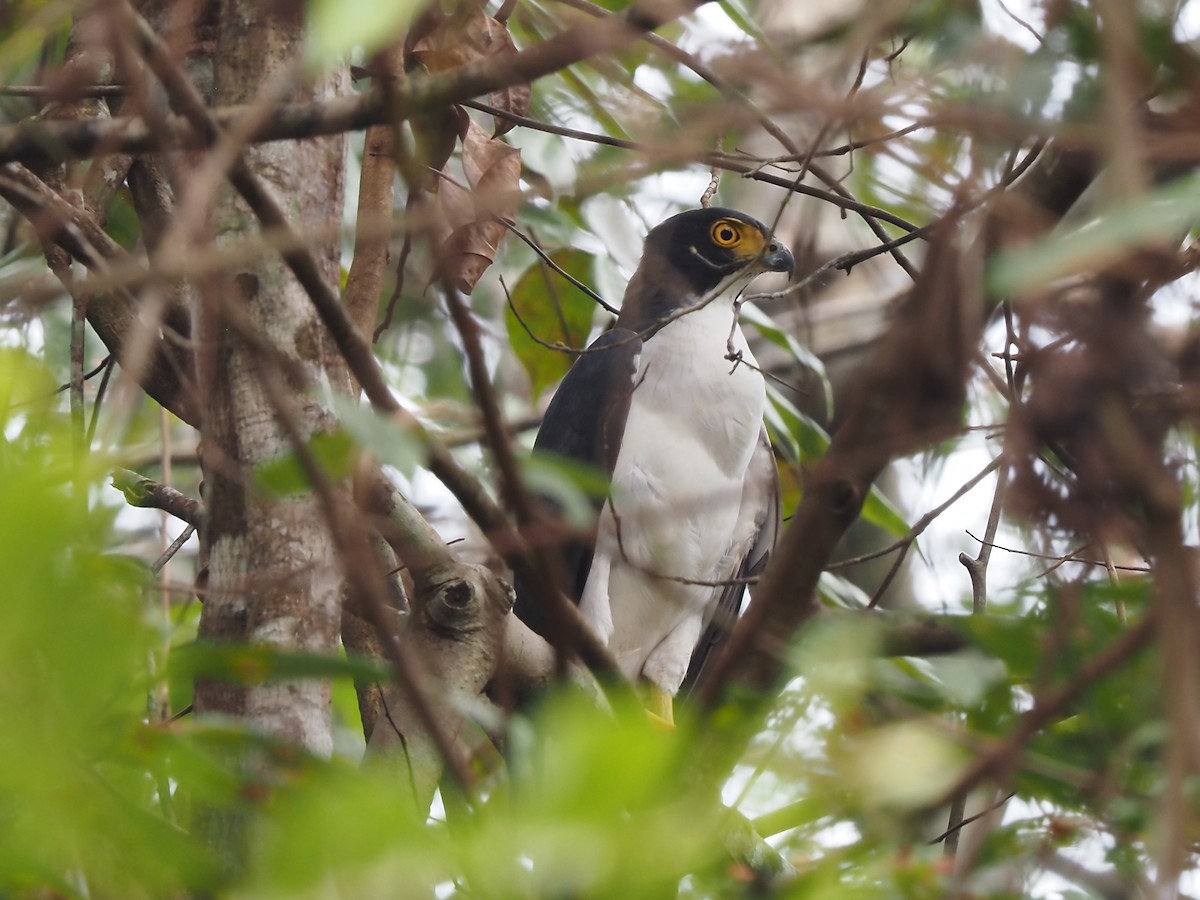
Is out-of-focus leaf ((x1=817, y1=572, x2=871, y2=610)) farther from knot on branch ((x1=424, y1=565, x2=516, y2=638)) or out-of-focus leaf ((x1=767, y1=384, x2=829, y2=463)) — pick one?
knot on branch ((x1=424, y1=565, x2=516, y2=638))

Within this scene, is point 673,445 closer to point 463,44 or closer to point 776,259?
point 776,259

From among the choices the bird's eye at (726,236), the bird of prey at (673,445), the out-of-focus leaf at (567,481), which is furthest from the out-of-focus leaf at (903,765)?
the bird's eye at (726,236)

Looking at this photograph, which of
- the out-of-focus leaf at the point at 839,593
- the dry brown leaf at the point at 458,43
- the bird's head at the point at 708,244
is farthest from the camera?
the bird's head at the point at 708,244

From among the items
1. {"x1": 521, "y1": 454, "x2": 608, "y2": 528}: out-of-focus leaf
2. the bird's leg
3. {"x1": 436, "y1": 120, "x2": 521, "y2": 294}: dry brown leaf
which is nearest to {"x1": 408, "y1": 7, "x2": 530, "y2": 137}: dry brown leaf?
{"x1": 436, "y1": 120, "x2": 521, "y2": 294}: dry brown leaf

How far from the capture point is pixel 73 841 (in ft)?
3.11

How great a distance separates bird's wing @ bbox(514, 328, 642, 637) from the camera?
13.9 feet

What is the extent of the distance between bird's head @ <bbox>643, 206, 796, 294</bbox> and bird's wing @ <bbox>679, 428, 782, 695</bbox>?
59 cm

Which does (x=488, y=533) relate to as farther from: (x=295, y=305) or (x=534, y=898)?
(x=295, y=305)

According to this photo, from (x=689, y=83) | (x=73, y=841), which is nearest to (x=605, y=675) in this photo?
(x=73, y=841)

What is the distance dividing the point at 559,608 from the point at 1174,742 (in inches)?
22.9

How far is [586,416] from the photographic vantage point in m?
4.31

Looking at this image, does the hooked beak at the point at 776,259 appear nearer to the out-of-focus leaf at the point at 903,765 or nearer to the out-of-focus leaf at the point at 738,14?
the out-of-focus leaf at the point at 738,14

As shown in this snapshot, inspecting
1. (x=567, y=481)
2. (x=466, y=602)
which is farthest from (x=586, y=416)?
(x=567, y=481)

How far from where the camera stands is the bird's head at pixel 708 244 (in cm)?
456
